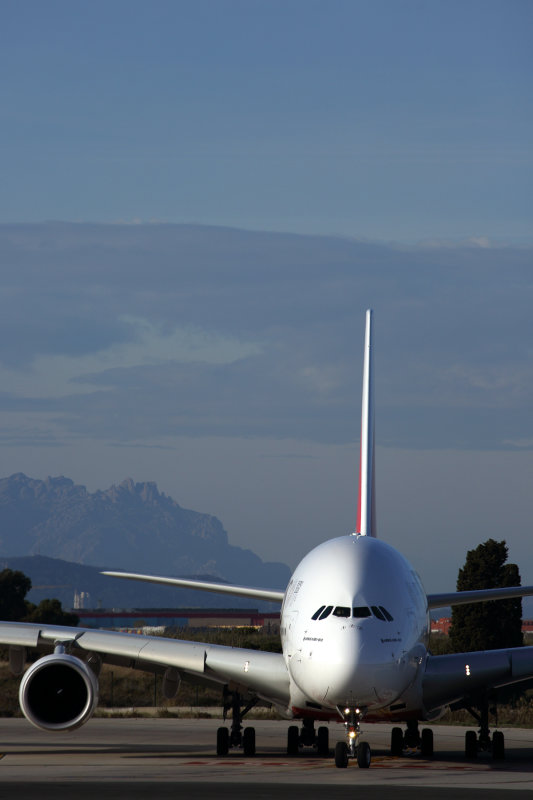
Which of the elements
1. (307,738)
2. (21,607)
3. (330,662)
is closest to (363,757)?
(330,662)

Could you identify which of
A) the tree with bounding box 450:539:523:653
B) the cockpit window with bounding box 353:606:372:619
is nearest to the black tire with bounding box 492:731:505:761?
the cockpit window with bounding box 353:606:372:619

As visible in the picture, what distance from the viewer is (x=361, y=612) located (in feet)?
65.3

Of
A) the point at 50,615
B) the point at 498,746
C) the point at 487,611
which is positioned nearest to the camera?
the point at 498,746

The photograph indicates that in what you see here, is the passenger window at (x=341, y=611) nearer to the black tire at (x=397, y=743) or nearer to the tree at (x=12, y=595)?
the black tire at (x=397, y=743)

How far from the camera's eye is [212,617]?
164 meters

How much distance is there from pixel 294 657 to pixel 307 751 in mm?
6672

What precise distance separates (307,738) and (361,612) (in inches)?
273

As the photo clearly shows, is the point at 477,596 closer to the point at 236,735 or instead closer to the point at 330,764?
the point at 330,764

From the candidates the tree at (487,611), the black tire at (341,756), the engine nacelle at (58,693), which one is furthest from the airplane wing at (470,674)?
the tree at (487,611)

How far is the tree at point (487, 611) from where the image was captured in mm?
51531

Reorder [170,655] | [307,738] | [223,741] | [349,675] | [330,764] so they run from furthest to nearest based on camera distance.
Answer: [307,738] → [223,741] → [170,655] → [330,764] → [349,675]

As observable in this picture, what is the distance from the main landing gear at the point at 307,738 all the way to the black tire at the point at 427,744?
1901 mm

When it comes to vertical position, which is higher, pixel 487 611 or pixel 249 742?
pixel 487 611

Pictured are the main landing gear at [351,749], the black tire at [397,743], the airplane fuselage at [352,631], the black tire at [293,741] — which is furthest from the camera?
the black tire at [397,743]
